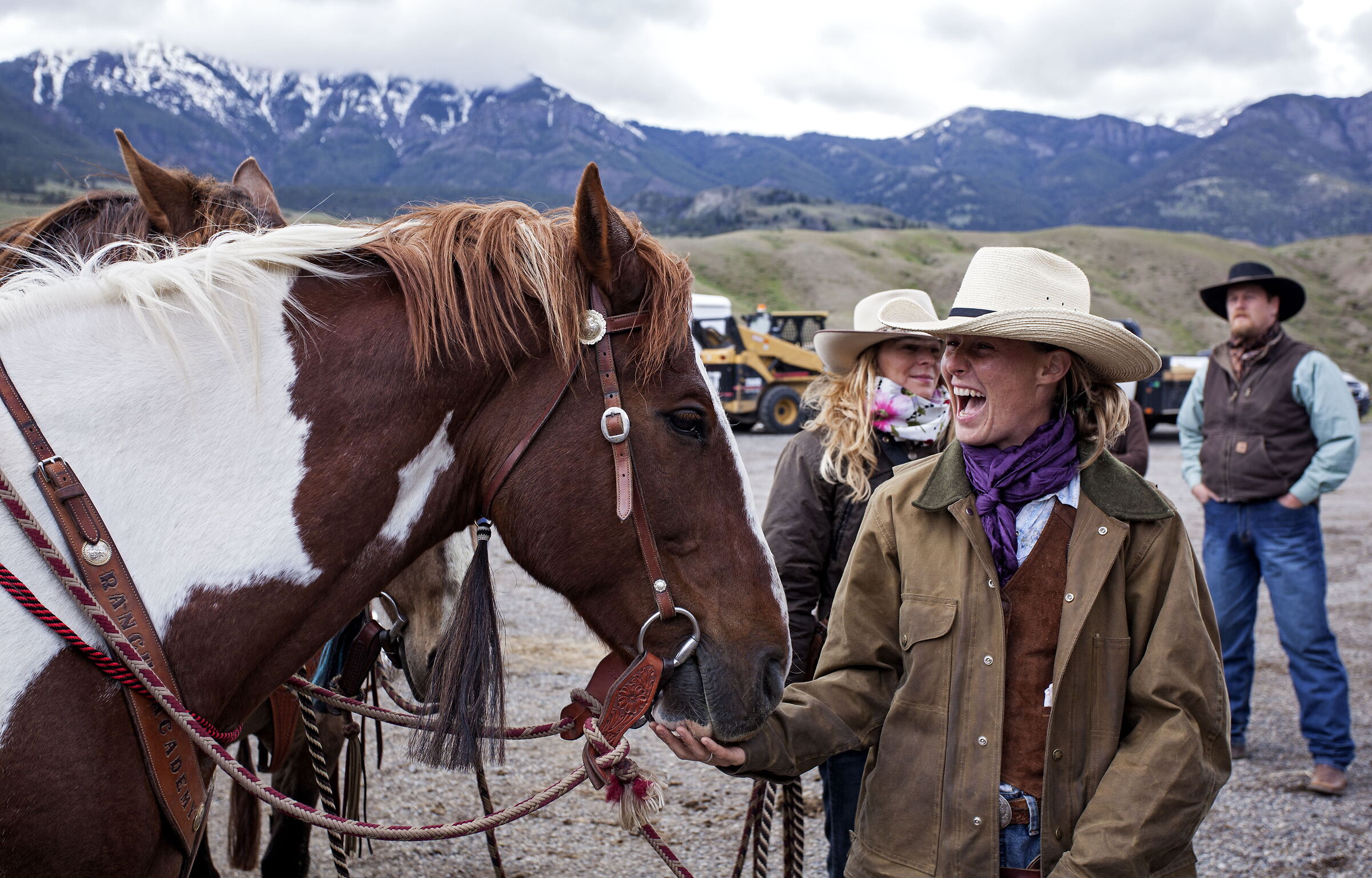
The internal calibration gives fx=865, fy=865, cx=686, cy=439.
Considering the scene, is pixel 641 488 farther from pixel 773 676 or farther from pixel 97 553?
pixel 97 553

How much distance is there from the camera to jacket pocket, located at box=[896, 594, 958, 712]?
188cm

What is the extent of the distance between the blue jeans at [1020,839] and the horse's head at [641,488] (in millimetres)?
597

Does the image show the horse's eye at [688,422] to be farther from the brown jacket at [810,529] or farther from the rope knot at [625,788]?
the brown jacket at [810,529]

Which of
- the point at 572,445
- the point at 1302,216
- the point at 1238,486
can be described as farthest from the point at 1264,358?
the point at 1302,216

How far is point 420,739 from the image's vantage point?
180 centimetres

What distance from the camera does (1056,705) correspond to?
175cm

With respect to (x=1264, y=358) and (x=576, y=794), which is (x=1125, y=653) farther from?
(x=1264, y=358)

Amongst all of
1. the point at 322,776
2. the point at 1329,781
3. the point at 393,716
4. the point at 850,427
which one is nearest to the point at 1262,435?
the point at 1329,781

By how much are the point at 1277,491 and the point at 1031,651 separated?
3522 mm

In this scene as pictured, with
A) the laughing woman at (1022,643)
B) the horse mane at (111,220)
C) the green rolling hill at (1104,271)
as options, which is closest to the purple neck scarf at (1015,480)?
the laughing woman at (1022,643)

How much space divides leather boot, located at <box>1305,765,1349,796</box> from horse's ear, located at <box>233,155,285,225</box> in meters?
5.24

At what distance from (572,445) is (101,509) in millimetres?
736

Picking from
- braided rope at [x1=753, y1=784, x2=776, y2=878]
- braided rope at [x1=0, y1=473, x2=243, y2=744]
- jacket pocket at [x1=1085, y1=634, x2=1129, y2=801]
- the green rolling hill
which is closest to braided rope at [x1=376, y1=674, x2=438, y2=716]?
braided rope at [x1=0, y1=473, x2=243, y2=744]

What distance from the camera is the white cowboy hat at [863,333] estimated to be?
303 cm
